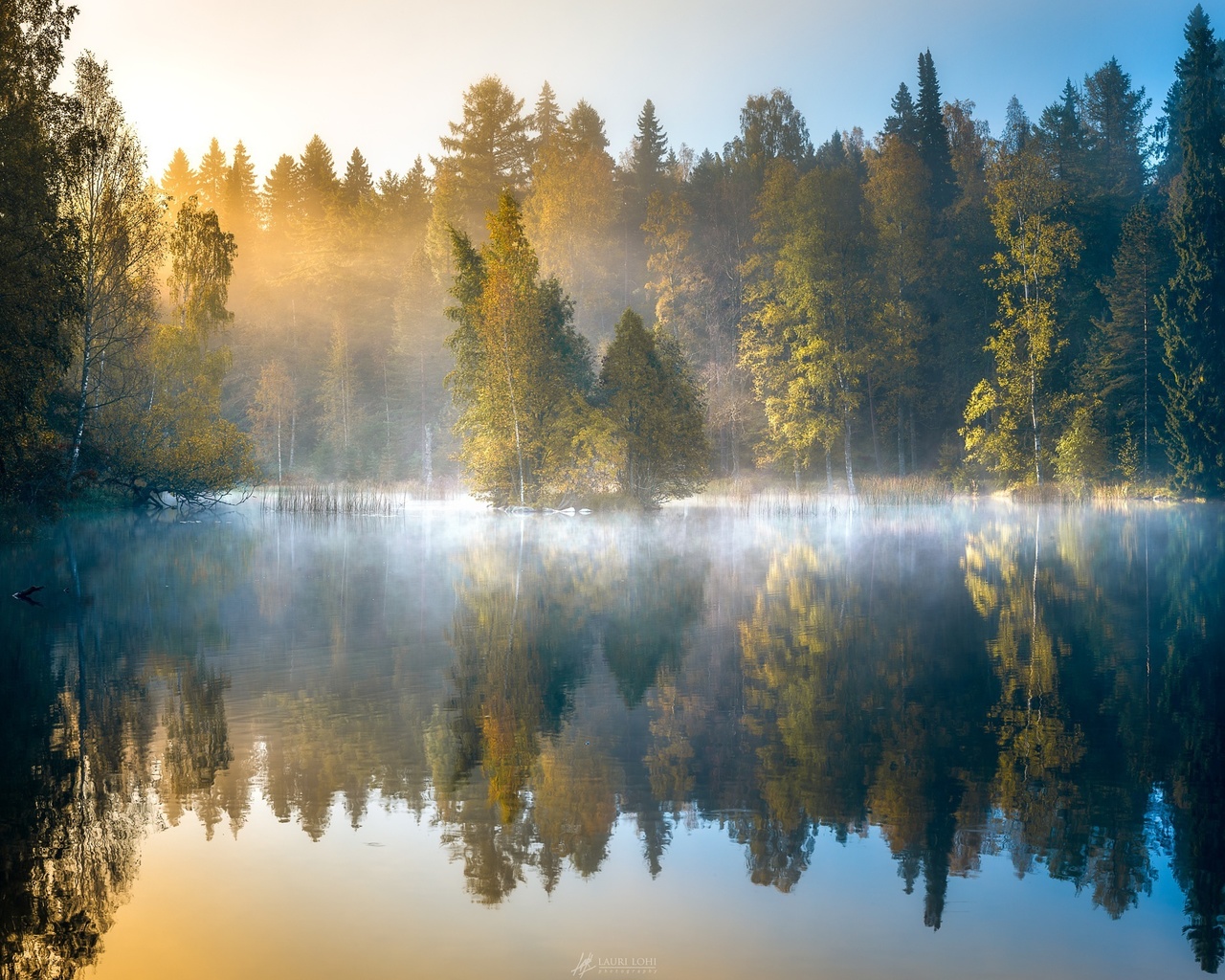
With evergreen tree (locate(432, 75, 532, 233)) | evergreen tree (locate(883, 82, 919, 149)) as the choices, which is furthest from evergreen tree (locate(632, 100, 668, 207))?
evergreen tree (locate(883, 82, 919, 149))

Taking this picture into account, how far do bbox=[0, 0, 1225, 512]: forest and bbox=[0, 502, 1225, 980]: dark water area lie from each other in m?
14.0

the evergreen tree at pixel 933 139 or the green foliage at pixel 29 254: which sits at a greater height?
the evergreen tree at pixel 933 139

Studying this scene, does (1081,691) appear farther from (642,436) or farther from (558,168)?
(558,168)

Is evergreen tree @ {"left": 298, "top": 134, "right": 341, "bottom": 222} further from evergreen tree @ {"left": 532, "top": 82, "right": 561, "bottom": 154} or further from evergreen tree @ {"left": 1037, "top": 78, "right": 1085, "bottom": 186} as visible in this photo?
evergreen tree @ {"left": 1037, "top": 78, "right": 1085, "bottom": 186}

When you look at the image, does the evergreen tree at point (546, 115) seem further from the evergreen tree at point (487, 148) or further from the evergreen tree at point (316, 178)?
the evergreen tree at point (316, 178)

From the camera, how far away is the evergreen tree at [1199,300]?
134ft

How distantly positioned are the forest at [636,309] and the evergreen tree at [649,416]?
125 millimetres

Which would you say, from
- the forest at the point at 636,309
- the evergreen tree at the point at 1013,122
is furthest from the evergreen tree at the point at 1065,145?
the evergreen tree at the point at 1013,122

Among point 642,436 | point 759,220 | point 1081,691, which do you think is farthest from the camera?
point 759,220

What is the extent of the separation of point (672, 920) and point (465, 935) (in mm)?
1078

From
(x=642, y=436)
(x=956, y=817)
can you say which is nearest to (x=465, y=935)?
(x=956, y=817)

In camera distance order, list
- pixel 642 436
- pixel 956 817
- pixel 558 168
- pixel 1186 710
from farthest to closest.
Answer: pixel 558 168 < pixel 642 436 < pixel 1186 710 < pixel 956 817

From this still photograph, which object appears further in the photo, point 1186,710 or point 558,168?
point 558,168

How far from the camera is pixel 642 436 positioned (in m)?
40.6
